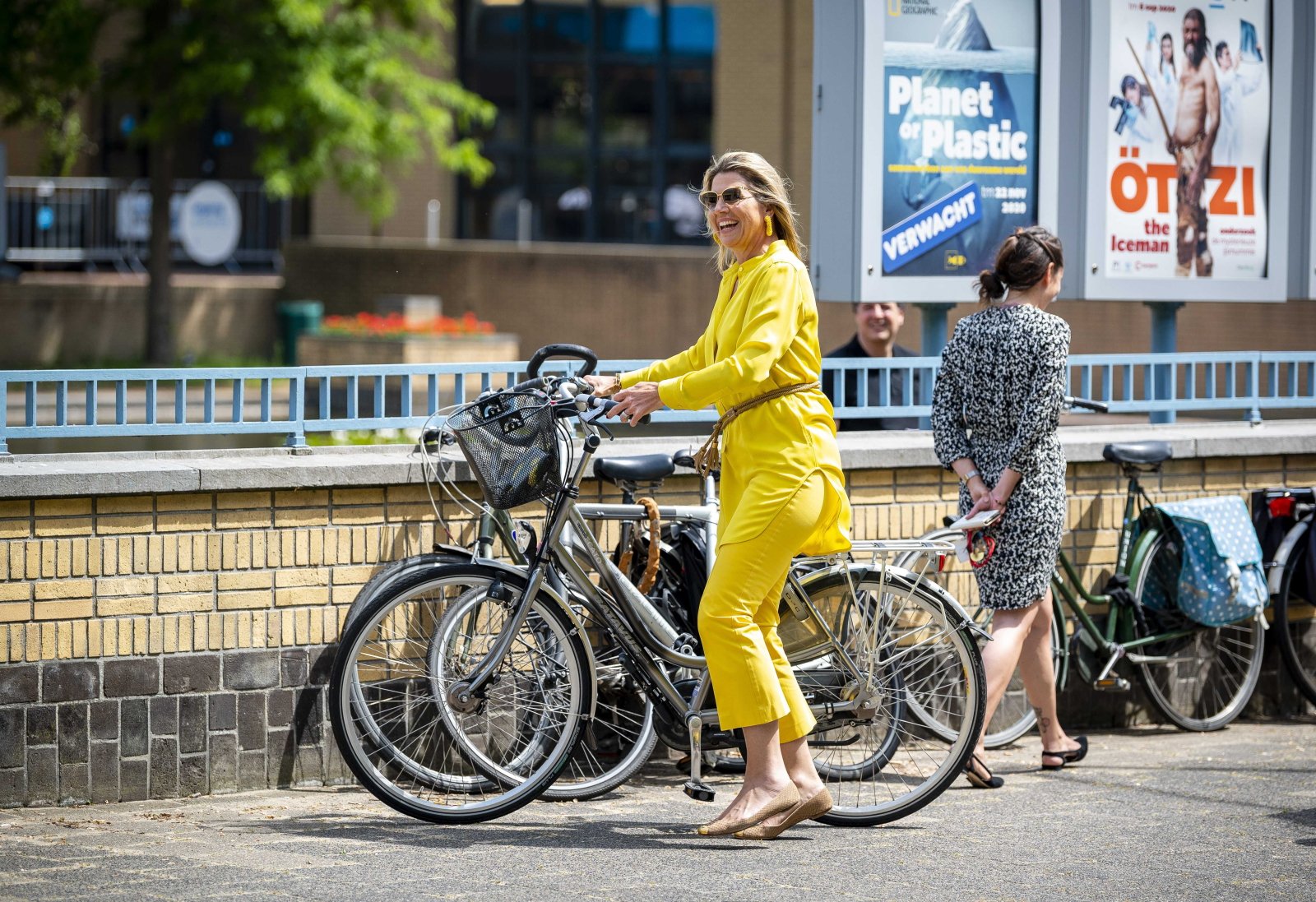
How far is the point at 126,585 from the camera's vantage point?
5680 millimetres

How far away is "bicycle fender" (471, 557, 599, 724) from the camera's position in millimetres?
5422

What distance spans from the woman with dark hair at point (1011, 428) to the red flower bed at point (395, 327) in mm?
14279

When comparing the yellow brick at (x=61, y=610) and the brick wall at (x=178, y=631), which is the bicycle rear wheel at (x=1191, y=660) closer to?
the brick wall at (x=178, y=631)

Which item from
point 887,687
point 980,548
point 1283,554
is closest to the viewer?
point 887,687

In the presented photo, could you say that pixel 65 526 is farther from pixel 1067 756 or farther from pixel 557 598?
pixel 1067 756

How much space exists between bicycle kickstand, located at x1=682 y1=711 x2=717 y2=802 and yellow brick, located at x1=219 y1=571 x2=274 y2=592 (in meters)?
1.46

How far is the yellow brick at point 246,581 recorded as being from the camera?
19.1 ft

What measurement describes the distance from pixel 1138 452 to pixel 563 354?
2648 mm

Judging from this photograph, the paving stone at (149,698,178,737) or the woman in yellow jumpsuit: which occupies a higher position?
the woman in yellow jumpsuit

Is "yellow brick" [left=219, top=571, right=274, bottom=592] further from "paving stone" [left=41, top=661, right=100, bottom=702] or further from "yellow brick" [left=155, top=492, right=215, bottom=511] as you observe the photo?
"paving stone" [left=41, top=661, right=100, bottom=702]

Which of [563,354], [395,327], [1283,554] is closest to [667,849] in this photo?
[563,354]

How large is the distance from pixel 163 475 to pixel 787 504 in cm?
198

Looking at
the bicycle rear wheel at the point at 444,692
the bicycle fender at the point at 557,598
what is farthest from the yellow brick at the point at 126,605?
the bicycle fender at the point at 557,598

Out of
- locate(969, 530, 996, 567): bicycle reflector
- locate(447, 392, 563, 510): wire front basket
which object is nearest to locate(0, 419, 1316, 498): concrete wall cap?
locate(969, 530, 996, 567): bicycle reflector
